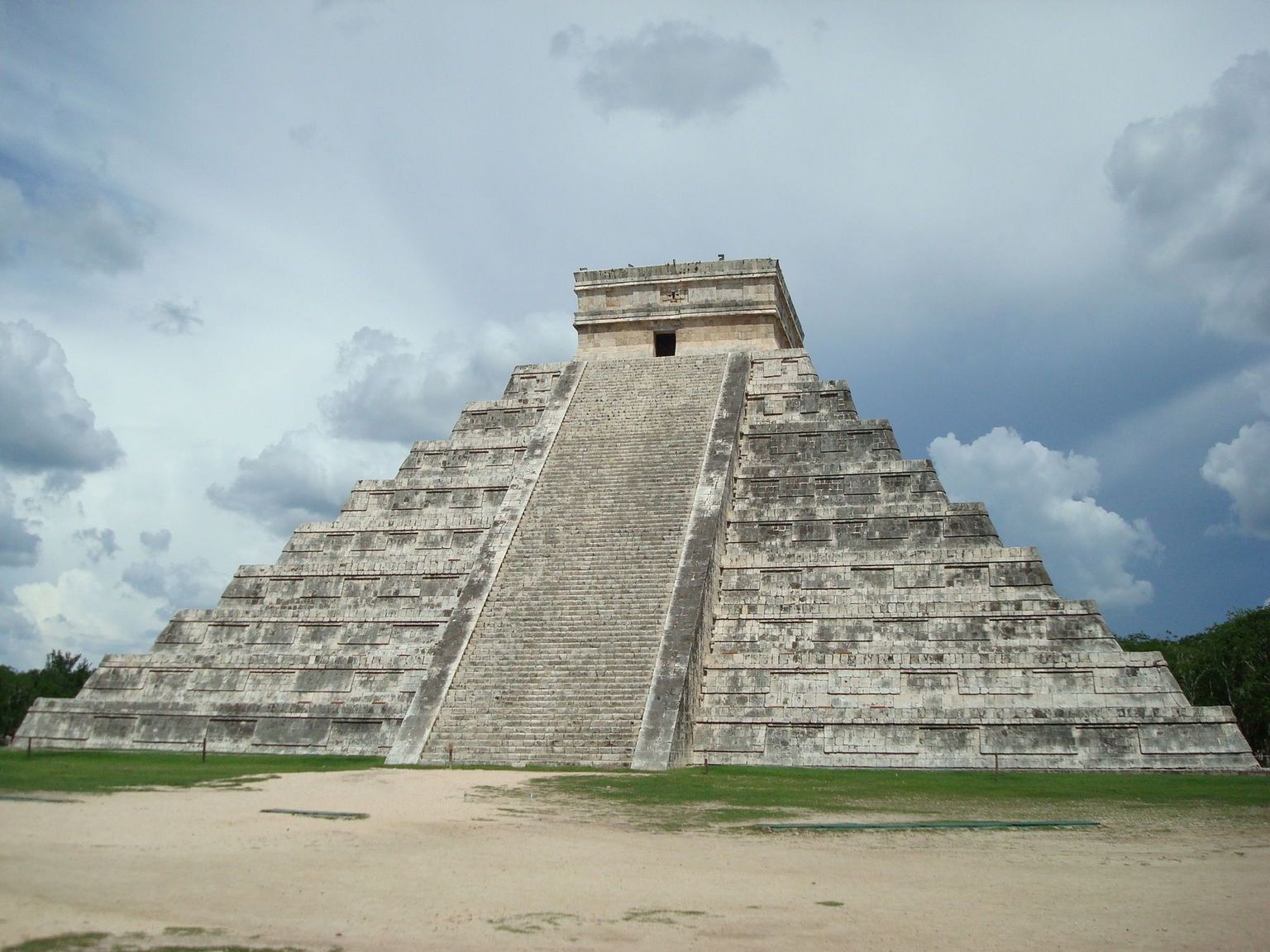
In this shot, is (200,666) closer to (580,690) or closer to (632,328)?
(580,690)

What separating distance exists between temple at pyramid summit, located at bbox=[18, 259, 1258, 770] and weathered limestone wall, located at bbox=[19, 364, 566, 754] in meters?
0.04

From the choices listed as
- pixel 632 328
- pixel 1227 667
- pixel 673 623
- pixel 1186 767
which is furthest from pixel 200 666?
pixel 1227 667

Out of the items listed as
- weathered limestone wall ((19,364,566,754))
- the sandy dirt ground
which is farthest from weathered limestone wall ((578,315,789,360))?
the sandy dirt ground

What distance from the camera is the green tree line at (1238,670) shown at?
75.7 feet

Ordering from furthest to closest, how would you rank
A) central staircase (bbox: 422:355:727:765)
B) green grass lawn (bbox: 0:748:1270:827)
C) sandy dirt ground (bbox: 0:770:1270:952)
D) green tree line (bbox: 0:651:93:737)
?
1. green tree line (bbox: 0:651:93:737)
2. central staircase (bbox: 422:355:727:765)
3. green grass lawn (bbox: 0:748:1270:827)
4. sandy dirt ground (bbox: 0:770:1270:952)

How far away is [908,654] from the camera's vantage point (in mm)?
15547

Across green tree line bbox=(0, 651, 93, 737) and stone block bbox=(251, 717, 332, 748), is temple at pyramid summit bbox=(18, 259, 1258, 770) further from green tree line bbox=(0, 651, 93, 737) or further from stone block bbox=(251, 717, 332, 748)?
green tree line bbox=(0, 651, 93, 737)

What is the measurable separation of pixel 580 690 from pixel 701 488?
4.59 metres

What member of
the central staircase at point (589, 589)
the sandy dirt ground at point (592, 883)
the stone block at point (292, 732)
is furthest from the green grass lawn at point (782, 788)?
the central staircase at point (589, 589)

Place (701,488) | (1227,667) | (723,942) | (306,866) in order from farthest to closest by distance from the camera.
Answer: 1. (1227,667)
2. (701,488)
3. (306,866)
4. (723,942)

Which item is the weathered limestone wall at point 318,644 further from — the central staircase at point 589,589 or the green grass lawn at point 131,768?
the central staircase at point 589,589

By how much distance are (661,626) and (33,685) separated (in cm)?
2772

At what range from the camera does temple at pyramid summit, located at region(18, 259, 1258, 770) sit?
14.5 meters

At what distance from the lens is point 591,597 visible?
16.5 m
